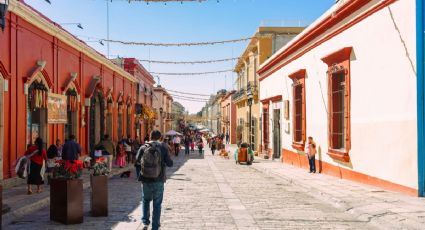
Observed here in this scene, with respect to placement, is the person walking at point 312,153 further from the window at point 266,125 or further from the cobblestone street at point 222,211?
the window at point 266,125

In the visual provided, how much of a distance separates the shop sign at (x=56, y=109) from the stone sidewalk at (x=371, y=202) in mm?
8396

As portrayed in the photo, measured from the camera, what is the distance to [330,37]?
48.3ft

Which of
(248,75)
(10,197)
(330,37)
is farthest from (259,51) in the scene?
(10,197)

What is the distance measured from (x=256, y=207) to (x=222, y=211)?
0.88 m

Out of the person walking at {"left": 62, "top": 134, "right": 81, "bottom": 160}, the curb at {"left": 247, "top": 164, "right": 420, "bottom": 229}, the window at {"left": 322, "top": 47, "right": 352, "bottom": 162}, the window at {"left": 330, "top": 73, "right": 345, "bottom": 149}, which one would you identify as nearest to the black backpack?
the curb at {"left": 247, "top": 164, "right": 420, "bottom": 229}

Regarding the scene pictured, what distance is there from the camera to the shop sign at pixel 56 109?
49.3 ft

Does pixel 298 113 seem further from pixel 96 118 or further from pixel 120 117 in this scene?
pixel 120 117

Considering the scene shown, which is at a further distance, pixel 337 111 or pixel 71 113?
pixel 71 113

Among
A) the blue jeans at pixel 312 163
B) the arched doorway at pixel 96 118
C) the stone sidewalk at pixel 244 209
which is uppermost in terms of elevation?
the arched doorway at pixel 96 118

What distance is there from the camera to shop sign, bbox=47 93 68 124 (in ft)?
49.3

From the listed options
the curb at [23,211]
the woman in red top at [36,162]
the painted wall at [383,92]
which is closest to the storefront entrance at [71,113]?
the woman in red top at [36,162]

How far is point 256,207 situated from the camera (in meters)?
8.98

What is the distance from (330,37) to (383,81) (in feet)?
13.8

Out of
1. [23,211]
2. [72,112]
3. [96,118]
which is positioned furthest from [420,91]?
[96,118]
